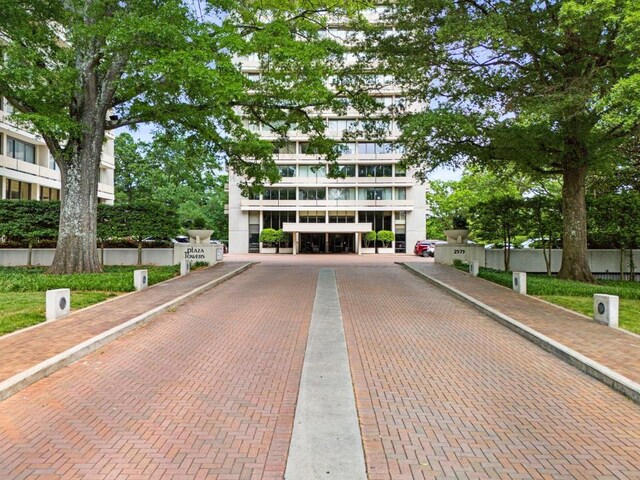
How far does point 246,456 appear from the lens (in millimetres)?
3562

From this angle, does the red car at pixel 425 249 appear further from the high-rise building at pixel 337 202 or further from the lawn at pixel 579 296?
the lawn at pixel 579 296

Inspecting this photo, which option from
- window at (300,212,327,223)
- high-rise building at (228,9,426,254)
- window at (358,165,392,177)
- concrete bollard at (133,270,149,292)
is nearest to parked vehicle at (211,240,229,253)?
high-rise building at (228,9,426,254)

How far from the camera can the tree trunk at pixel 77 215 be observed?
15.6m

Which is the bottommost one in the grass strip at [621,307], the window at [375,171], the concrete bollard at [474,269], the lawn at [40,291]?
the grass strip at [621,307]

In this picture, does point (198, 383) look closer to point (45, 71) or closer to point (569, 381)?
point (569, 381)

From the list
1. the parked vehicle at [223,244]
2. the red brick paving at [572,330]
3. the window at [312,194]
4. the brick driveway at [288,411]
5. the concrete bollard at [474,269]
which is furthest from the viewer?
the window at [312,194]

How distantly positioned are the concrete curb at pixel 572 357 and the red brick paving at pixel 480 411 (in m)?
0.12

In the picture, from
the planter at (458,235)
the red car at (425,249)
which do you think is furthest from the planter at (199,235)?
the red car at (425,249)

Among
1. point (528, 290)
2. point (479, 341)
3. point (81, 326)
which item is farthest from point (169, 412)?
point (528, 290)

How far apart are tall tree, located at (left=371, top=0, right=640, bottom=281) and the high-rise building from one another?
31378mm

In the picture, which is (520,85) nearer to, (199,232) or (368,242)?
(199,232)

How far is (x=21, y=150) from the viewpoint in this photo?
31.0 metres

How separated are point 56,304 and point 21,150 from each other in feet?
94.7

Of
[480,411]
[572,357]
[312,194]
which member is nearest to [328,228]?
[312,194]
